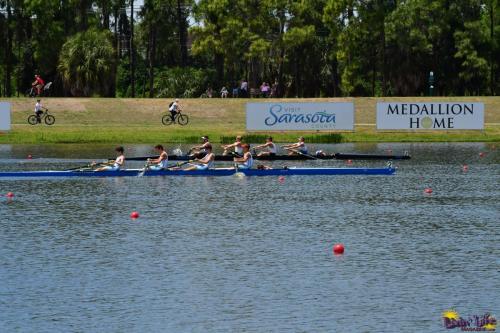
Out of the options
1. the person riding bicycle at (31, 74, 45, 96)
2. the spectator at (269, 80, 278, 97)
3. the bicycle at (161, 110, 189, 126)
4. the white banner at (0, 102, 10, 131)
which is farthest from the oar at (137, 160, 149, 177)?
the spectator at (269, 80, 278, 97)

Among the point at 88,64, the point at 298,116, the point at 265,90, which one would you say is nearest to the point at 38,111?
the point at 88,64

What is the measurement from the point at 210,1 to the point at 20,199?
187 ft

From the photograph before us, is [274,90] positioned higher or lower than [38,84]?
lower

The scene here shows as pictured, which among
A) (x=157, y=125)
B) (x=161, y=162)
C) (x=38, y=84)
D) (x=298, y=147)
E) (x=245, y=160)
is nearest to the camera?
(x=161, y=162)

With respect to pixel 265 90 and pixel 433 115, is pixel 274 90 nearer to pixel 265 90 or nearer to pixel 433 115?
pixel 265 90

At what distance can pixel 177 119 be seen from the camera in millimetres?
74312

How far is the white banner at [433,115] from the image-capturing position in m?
64.7

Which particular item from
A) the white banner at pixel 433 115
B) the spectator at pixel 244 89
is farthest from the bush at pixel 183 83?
the white banner at pixel 433 115

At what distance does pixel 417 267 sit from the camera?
945 inches

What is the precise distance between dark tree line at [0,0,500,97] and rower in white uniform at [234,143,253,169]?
42.8 meters

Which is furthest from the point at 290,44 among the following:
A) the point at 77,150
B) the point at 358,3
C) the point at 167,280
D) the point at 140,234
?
the point at 167,280

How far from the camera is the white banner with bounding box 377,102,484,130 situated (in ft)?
212

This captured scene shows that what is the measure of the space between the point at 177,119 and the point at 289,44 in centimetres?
1860

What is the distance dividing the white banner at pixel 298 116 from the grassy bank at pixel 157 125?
1.97ft
